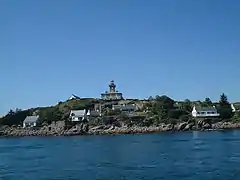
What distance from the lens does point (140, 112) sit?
11481 cm

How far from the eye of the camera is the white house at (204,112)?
109938mm

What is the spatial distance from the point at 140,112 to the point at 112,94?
25247 millimetres

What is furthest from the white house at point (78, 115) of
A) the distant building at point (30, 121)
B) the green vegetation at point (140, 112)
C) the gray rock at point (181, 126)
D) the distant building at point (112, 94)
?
the gray rock at point (181, 126)

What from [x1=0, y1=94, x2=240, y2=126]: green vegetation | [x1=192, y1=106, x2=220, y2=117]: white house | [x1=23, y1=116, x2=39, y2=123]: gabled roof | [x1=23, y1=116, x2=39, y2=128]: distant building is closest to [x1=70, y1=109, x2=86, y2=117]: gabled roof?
[x1=0, y1=94, x2=240, y2=126]: green vegetation

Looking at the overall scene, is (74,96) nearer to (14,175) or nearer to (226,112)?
(226,112)

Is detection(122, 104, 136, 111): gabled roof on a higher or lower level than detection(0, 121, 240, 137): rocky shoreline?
higher

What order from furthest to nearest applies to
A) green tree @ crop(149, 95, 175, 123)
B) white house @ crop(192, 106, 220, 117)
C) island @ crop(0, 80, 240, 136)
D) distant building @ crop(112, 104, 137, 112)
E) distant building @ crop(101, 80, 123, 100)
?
distant building @ crop(101, 80, 123, 100), distant building @ crop(112, 104, 137, 112), white house @ crop(192, 106, 220, 117), green tree @ crop(149, 95, 175, 123), island @ crop(0, 80, 240, 136)

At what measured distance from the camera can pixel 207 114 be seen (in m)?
111

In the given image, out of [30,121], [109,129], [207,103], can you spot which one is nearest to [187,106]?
[207,103]

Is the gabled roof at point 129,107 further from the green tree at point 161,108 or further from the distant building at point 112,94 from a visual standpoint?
the distant building at point 112,94

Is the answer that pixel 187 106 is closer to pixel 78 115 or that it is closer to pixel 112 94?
pixel 112 94

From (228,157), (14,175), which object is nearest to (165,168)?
(228,157)

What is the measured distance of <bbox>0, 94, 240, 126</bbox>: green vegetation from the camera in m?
105

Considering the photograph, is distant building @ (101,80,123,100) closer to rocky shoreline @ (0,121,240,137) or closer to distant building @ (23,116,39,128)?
distant building @ (23,116,39,128)
